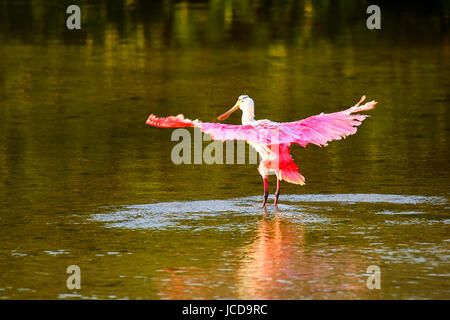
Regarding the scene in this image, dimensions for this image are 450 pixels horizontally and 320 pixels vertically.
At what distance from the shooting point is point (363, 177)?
13492mm

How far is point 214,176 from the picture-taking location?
13.8 metres

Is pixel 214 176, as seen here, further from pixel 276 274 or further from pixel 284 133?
pixel 276 274

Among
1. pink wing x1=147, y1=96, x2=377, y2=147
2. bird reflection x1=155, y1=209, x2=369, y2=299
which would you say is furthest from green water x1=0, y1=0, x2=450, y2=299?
pink wing x1=147, y1=96, x2=377, y2=147

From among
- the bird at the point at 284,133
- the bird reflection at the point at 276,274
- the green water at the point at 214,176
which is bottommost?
the bird reflection at the point at 276,274

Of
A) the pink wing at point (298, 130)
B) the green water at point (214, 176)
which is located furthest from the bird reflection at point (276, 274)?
the pink wing at point (298, 130)

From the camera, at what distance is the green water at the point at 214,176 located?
9.43 m

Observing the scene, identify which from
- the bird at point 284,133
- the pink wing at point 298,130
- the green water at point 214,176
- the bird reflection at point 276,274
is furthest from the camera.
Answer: the bird at point 284,133

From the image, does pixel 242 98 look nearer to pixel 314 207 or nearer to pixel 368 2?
pixel 314 207

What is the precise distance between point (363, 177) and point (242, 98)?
1823 millimetres

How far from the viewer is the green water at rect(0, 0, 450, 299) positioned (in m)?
9.43

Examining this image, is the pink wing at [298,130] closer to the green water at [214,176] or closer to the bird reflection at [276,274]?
the green water at [214,176]

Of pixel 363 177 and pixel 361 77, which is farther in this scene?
pixel 361 77

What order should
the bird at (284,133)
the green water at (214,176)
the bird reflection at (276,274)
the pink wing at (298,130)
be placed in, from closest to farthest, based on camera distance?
1. the bird reflection at (276,274)
2. the green water at (214,176)
3. the pink wing at (298,130)
4. the bird at (284,133)
